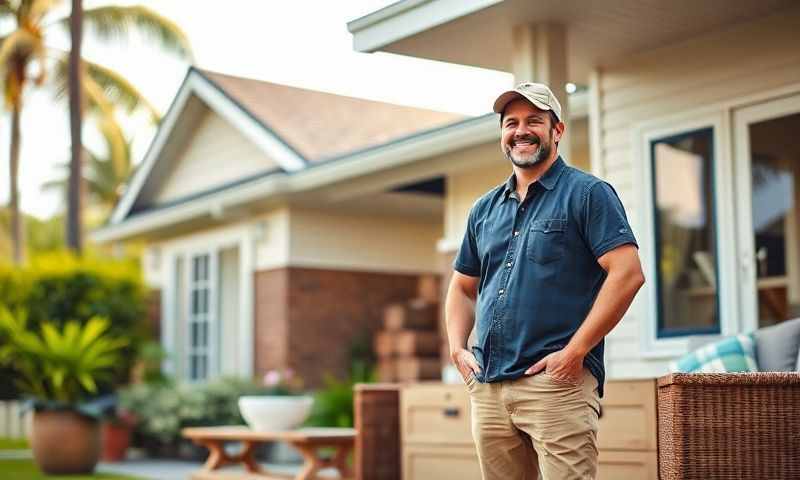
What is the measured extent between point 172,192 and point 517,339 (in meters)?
12.6

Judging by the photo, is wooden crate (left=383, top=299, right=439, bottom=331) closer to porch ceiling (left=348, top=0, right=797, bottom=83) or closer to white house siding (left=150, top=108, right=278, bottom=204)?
white house siding (left=150, top=108, right=278, bottom=204)

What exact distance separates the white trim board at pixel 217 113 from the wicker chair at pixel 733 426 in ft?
28.4

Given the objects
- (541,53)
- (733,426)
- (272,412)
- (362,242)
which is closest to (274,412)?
(272,412)

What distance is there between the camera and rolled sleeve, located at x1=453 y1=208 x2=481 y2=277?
4.12 m

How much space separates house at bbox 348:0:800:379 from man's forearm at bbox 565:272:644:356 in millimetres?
3132

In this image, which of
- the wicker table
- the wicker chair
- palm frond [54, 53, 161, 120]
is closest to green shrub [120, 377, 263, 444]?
the wicker table

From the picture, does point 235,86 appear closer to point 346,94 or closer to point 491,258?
point 346,94

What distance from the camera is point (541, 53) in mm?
6785

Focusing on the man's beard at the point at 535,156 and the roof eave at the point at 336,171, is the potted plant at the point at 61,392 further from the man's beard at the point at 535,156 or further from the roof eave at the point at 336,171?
the man's beard at the point at 535,156

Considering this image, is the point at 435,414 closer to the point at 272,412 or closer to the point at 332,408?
the point at 272,412

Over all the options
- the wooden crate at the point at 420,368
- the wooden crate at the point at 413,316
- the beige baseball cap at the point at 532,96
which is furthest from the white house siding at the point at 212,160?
the beige baseball cap at the point at 532,96

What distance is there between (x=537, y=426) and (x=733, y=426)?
35.0 inches

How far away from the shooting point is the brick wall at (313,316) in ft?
42.6

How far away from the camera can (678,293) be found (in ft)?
24.9
